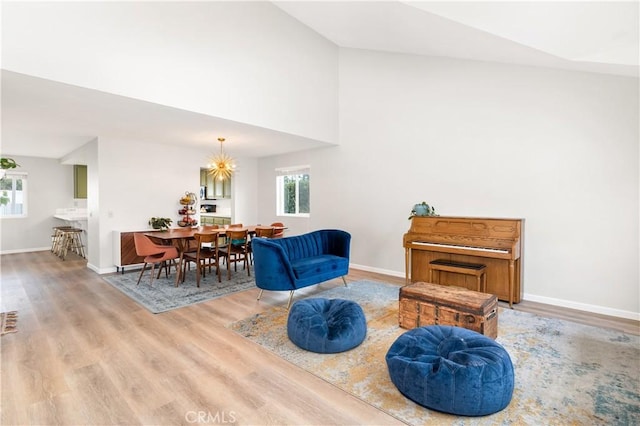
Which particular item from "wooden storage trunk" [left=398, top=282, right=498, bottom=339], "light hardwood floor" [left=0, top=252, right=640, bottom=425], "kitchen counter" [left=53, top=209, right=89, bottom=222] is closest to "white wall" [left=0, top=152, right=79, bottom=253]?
"kitchen counter" [left=53, top=209, right=89, bottom=222]

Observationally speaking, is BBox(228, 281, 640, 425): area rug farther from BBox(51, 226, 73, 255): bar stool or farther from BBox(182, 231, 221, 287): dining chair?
BBox(51, 226, 73, 255): bar stool

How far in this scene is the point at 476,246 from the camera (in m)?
3.84

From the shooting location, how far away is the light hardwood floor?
6.14ft

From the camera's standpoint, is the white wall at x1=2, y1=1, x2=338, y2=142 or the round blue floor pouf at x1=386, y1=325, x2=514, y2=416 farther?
the white wall at x1=2, y1=1, x2=338, y2=142

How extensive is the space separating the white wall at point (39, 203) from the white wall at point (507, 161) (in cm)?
752

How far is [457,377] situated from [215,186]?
7.80 m

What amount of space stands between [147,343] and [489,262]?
12.8ft

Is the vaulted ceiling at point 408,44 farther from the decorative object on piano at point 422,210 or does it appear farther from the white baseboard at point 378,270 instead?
the white baseboard at point 378,270

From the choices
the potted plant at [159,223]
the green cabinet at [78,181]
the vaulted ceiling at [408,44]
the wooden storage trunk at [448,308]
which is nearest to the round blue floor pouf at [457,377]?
the wooden storage trunk at [448,308]

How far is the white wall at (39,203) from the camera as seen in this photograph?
24.9 ft

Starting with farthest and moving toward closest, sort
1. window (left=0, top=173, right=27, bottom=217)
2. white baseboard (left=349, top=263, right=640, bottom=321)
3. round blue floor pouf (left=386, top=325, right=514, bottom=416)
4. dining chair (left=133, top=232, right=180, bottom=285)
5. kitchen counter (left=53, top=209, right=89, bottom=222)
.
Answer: window (left=0, top=173, right=27, bottom=217) < kitchen counter (left=53, top=209, right=89, bottom=222) < dining chair (left=133, top=232, right=180, bottom=285) < white baseboard (left=349, top=263, right=640, bottom=321) < round blue floor pouf (left=386, top=325, right=514, bottom=416)

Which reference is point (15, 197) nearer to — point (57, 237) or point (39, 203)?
point (39, 203)

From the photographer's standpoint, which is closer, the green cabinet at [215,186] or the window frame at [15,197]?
the window frame at [15,197]

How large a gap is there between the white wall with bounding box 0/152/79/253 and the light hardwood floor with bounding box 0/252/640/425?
5.18 meters
